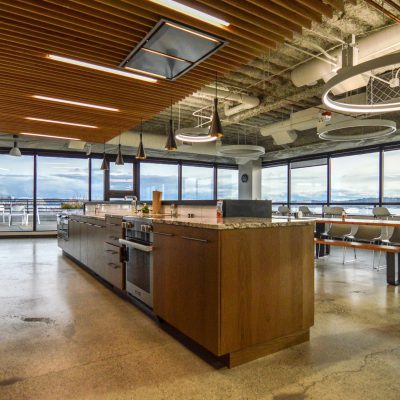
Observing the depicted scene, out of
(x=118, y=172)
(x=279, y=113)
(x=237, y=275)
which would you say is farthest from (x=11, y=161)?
(x=237, y=275)

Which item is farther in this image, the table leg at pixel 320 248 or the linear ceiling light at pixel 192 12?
Result: the table leg at pixel 320 248

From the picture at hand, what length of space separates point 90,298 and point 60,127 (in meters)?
4.44

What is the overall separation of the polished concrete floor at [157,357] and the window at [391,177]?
561 centimetres

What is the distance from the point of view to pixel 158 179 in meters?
12.0

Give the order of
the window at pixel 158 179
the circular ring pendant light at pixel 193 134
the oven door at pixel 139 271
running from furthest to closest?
the window at pixel 158 179 → the circular ring pendant light at pixel 193 134 → the oven door at pixel 139 271

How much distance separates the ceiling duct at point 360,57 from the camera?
370 centimetres

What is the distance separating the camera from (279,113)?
8.47m

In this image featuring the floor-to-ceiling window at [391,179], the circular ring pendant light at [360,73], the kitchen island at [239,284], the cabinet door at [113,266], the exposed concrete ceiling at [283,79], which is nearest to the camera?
the kitchen island at [239,284]

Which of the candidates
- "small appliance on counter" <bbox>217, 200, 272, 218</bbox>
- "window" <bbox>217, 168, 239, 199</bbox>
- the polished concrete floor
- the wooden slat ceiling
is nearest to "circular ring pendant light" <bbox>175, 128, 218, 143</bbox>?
the wooden slat ceiling

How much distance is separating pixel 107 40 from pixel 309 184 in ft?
30.3

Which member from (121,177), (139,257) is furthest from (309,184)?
(139,257)

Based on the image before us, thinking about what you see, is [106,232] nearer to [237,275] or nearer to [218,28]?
[237,275]

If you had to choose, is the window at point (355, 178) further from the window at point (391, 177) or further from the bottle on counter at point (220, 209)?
the bottle on counter at point (220, 209)

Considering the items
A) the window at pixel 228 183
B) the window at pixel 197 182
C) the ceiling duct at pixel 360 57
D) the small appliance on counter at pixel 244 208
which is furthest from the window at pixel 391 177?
the small appliance on counter at pixel 244 208
